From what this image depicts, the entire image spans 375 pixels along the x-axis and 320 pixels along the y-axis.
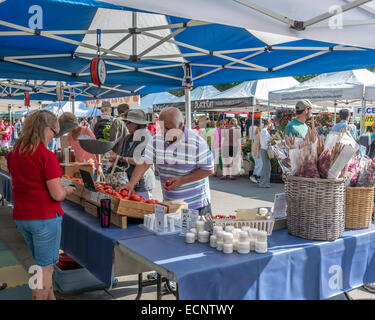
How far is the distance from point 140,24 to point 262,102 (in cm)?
668

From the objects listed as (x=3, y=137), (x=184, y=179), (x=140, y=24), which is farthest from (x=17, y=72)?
(x=3, y=137)

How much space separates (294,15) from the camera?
103 inches

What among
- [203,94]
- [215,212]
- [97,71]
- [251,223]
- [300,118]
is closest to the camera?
[251,223]

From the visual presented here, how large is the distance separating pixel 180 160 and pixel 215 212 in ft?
11.6

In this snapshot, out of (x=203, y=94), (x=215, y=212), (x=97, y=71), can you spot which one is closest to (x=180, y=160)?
(x=97, y=71)

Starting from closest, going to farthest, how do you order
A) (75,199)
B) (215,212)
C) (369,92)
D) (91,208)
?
(91,208) < (75,199) < (215,212) < (369,92)

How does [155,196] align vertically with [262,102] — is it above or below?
below

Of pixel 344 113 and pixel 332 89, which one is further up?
pixel 332 89

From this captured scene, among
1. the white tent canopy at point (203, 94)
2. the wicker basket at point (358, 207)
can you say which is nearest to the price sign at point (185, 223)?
the wicker basket at point (358, 207)

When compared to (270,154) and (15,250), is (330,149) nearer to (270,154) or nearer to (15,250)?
(15,250)

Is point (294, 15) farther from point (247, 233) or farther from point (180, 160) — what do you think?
point (247, 233)

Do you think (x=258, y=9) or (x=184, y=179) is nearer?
(x=258, y=9)

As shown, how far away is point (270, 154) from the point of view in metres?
8.86

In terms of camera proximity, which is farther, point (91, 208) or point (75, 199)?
point (75, 199)
